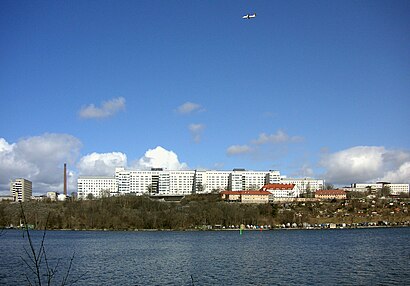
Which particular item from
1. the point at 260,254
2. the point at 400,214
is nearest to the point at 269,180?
the point at 400,214

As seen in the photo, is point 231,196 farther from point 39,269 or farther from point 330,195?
point 39,269

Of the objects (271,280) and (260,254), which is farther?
(260,254)

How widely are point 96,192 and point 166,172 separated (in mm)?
28751

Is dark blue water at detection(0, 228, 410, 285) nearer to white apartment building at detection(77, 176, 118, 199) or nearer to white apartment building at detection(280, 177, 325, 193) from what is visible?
white apartment building at detection(77, 176, 118, 199)

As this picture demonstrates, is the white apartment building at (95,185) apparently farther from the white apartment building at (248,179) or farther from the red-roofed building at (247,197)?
the red-roofed building at (247,197)

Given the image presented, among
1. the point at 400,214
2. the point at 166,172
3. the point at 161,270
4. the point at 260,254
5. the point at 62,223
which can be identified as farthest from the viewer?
the point at 166,172

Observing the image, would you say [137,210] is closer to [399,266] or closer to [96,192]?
[96,192]

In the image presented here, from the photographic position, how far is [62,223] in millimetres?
120500

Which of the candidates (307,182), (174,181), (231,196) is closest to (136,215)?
(231,196)

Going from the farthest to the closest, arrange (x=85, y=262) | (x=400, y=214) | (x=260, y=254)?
(x=400, y=214)
(x=260, y=254)
(x=85, y=262)

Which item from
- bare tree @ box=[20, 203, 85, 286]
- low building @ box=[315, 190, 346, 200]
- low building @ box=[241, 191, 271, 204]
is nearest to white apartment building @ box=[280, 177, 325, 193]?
low building @ box=[315, 190, 346, 200]

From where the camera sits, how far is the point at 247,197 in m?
150

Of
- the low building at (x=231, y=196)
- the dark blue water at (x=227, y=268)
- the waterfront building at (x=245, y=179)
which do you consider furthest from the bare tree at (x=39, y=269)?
the waterfront building at (x=245, y=179)

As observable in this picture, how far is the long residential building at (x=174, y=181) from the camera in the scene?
180 metres
